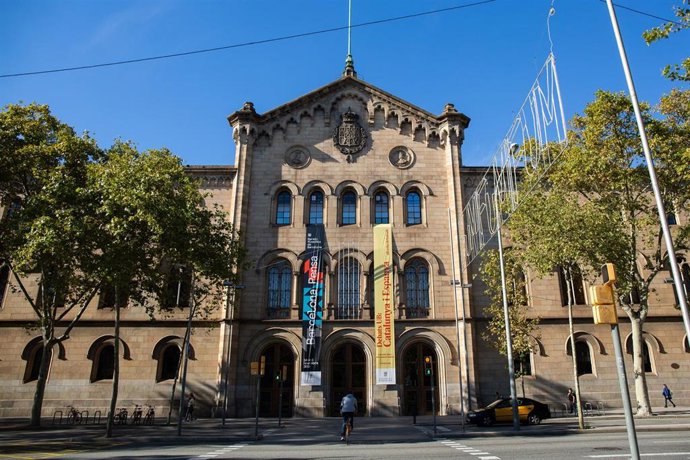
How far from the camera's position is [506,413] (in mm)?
22203

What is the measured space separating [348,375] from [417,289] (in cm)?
631

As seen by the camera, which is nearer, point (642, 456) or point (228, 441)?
point (642, 456)

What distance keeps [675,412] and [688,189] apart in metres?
10.6

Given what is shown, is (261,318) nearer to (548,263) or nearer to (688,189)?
(548,263)

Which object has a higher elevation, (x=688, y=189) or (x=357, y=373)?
(x=688, y=189)

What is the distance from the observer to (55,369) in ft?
87.2

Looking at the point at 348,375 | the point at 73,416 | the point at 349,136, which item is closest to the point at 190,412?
the point at 73,416

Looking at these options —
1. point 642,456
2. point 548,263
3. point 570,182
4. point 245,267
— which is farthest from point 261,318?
point 642,456

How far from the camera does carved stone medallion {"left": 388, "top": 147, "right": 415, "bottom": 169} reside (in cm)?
3084

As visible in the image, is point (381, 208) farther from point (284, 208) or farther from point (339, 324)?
point (339, 324)

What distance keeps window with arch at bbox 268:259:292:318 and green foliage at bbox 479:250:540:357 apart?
10982 mm

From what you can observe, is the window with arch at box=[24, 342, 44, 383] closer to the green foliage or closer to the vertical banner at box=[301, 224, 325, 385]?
the vertical banner at box=[301, 224, 325, 385]

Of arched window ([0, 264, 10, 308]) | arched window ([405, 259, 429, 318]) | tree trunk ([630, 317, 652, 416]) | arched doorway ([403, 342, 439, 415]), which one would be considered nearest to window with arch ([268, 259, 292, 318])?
arched window ([405, 259, 429, 318])

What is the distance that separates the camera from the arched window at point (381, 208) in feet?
97.6
